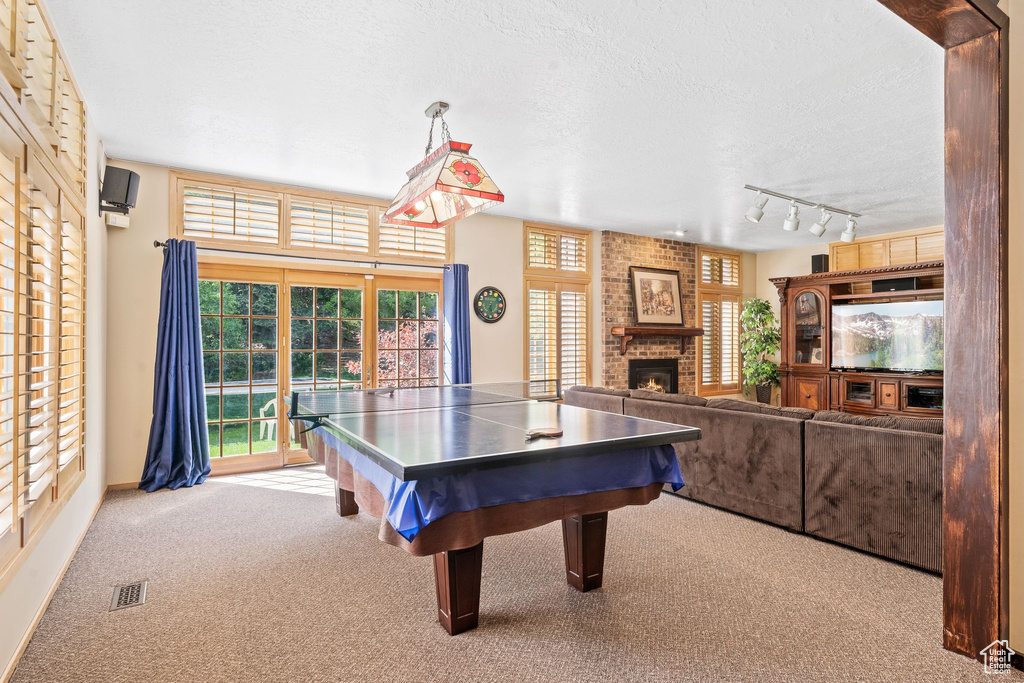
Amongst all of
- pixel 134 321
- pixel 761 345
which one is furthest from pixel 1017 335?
pixel 761 345

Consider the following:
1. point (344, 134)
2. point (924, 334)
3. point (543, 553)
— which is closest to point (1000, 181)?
point (543, 553)

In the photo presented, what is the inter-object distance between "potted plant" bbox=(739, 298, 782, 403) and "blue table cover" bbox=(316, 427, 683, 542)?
20.0 ft

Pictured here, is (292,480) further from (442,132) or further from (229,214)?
(442,132)

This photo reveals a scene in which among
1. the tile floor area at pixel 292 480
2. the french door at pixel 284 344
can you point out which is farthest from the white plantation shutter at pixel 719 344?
the tile floor area at pixel 292 480

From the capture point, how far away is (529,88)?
3061 mm

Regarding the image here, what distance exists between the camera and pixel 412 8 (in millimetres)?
2355

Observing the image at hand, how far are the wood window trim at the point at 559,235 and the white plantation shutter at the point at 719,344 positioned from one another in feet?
7.10

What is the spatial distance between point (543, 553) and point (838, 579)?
1464 mm

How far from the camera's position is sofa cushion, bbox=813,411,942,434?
278 cm

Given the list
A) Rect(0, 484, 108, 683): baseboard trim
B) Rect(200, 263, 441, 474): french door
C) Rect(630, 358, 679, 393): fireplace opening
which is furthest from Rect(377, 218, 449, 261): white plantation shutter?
Rect(0, 484, 108, 683): baseboard trim

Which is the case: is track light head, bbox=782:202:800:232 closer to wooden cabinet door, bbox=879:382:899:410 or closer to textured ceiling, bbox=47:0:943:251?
textured ceiling, bbox=47:0:943:251

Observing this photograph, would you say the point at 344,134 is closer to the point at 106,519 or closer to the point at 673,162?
the point at 673,162

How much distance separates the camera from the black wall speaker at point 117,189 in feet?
12.2

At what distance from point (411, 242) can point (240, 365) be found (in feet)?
6.54
